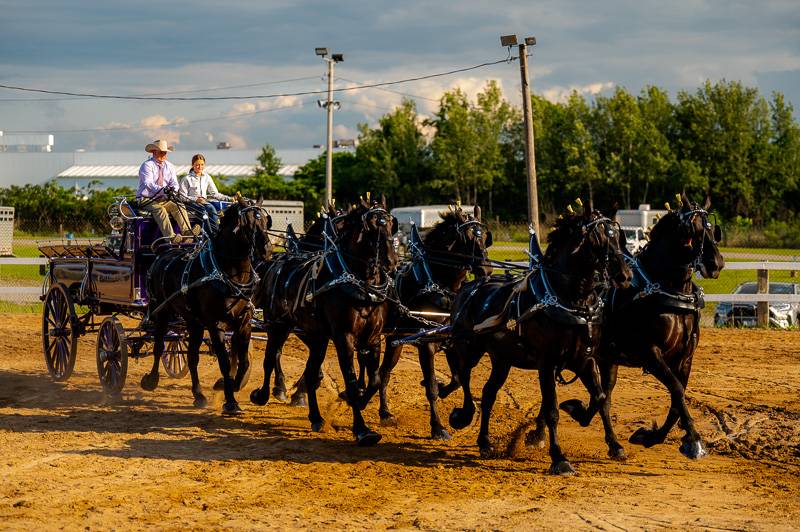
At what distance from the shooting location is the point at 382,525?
7531mm

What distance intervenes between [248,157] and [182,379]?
71202mm

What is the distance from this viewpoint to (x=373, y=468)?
9.47m

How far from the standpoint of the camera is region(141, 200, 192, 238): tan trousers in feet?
45.4

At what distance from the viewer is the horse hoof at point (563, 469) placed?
9102 millimetres

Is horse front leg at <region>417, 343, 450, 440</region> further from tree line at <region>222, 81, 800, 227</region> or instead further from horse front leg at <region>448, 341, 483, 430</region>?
tree line at <region>222, 81, 800, 227</region>

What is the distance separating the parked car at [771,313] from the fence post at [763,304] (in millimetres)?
381

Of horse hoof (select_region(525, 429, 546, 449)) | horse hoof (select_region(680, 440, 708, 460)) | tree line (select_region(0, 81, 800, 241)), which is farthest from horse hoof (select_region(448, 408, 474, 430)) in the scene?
tree line (select_region(0, 81, 800, 241))

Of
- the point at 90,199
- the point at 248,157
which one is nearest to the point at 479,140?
the point at 90,199

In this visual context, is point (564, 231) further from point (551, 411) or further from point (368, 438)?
point (368, 438)

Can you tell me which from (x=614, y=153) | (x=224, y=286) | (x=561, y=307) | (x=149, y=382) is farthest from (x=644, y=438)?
(x=614, y=153)

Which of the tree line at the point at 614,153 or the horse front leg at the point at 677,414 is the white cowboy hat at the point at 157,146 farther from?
the tree line at the point at 614,153

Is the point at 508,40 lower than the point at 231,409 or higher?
higher

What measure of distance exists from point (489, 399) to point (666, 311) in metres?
1.92

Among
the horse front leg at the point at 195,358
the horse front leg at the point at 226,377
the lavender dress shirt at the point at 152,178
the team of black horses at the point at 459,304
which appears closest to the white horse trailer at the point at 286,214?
the lavender dress shirt at the point at 152,178
